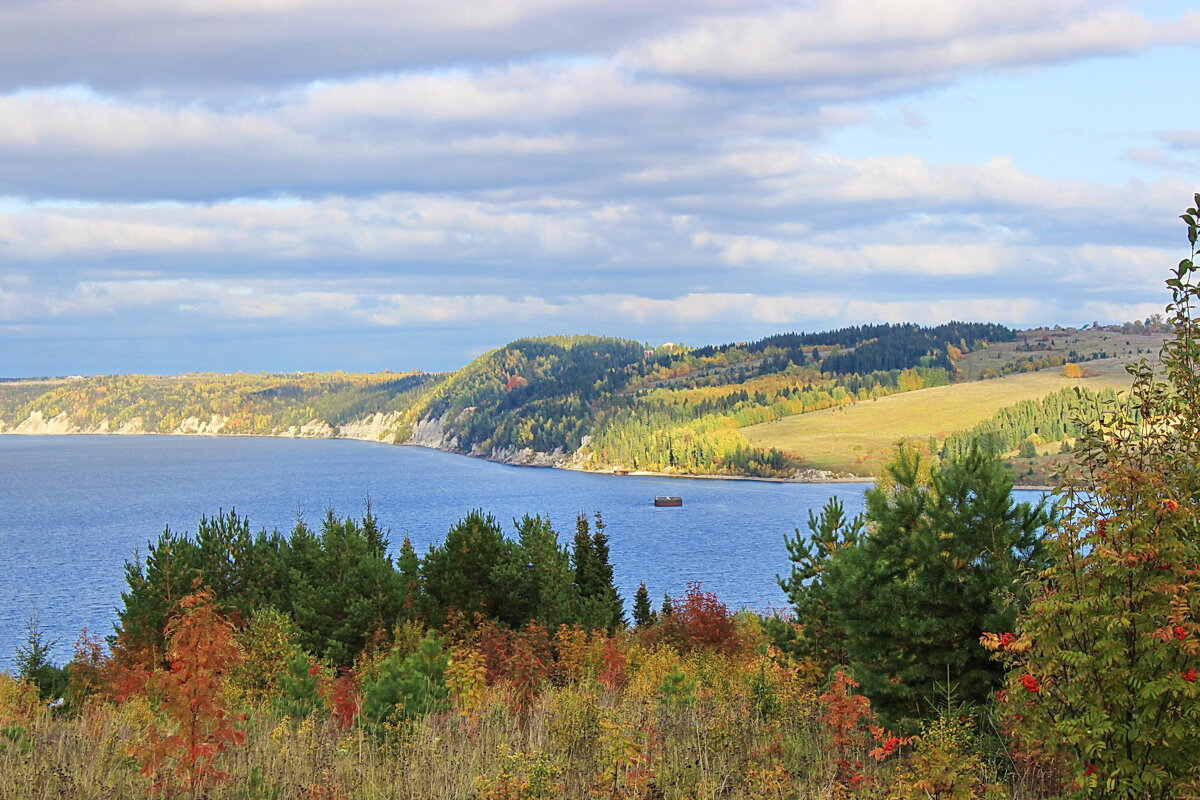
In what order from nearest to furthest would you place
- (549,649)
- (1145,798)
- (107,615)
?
(1145,798)
(549,649)
(107,615)

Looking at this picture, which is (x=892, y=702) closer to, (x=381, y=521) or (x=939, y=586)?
(x=939, y=586)

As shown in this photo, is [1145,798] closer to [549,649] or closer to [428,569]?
[549,649]

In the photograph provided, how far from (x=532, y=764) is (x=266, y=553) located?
5369cm

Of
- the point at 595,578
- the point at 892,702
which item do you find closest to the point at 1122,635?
the point at 892,702

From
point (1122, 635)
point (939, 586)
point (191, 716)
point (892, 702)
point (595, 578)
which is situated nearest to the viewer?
point (1122, 635)

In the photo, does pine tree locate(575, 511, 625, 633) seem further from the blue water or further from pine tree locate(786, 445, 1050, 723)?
pine tree locate(786, 445, 1050, 723)

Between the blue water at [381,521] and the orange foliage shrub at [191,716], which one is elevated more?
the orange foliage shrub at [191,716]

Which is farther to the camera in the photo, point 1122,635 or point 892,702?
point 892,702

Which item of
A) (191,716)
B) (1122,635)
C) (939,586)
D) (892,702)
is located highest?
(1122,635)

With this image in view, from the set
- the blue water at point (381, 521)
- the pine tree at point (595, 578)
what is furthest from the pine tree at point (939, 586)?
the blue water at point (381, 521)

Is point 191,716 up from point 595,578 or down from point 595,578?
up

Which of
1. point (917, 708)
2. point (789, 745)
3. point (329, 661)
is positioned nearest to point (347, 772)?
point (789, 745)

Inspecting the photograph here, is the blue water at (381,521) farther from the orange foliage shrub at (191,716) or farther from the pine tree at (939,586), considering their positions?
the orange foliage shrub at (191,716)

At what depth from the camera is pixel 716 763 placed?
455 inches
